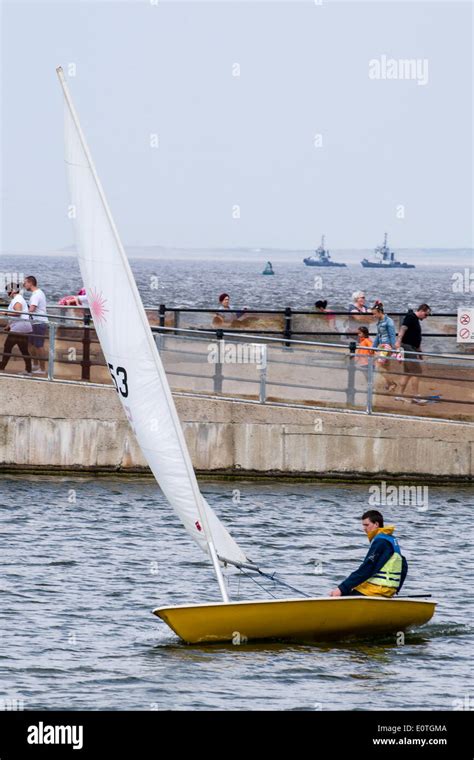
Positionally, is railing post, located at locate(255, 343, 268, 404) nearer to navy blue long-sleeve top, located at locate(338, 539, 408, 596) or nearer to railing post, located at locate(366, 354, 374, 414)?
railing post, located at locate(366, 354, 374, 414)

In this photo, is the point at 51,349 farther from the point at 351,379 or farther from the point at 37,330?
the point at 351,379

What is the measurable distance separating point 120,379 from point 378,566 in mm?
3504

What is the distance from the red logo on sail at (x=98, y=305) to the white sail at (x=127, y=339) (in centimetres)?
1

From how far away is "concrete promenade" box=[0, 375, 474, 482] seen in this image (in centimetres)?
2973

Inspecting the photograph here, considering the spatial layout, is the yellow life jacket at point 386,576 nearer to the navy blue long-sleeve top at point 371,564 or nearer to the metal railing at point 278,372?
the navy blue long-sleeve top at point 371,564

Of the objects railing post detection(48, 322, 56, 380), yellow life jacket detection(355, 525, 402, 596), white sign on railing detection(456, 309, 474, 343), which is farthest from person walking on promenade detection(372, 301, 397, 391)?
yellow life jacket detection(355, 525, 402, 596)

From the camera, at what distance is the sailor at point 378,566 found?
19469 millimetres

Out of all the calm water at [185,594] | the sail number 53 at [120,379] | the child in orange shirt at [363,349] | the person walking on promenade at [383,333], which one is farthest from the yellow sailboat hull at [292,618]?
the person walking on promenade at [383,333]

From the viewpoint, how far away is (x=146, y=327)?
18859mm

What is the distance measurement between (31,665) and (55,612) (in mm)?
2433

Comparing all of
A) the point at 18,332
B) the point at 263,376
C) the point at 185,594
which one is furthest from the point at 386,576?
the point at 18,332

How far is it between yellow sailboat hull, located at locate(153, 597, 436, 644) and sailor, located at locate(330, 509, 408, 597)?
259 millimetres

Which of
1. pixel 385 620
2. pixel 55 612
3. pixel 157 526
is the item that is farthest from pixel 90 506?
pixel 385 620
